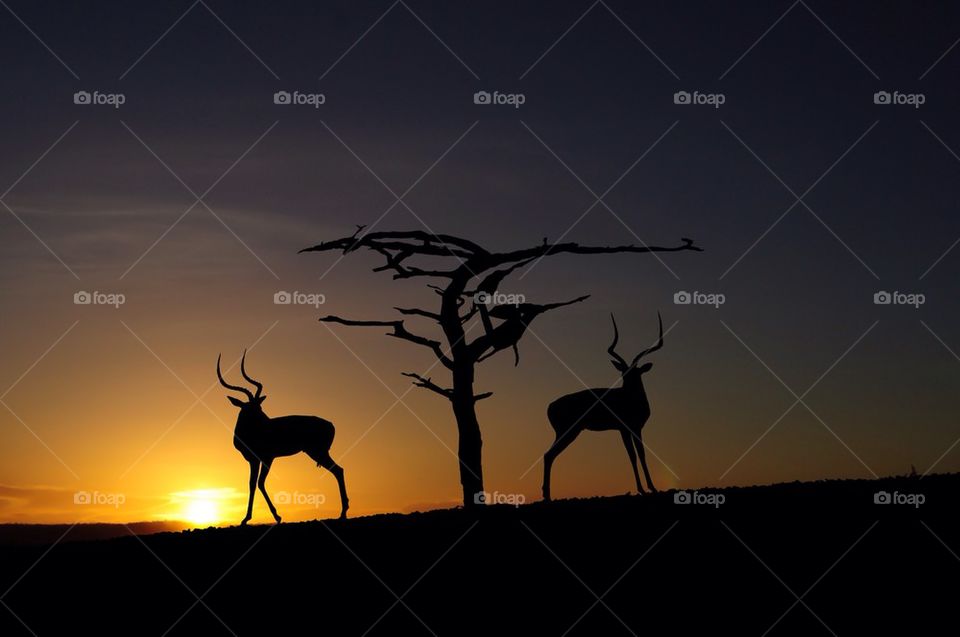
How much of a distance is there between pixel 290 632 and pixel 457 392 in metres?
10.1

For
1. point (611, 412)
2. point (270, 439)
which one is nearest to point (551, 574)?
point (611, 412)

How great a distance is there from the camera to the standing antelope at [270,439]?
82.5 ft

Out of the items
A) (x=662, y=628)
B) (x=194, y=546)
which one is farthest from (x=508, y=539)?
(x=194, y=546)

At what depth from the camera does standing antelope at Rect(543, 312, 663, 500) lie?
78.2 ft

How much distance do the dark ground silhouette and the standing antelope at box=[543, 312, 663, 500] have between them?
7.22 ft

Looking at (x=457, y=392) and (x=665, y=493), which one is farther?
(x=457, y=392)

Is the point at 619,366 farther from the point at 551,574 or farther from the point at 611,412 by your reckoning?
the point at 551,574

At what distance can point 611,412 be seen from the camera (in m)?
24.0

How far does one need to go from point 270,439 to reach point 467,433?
4188mm

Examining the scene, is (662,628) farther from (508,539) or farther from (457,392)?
(457,392)

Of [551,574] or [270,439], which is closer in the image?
[551,574]

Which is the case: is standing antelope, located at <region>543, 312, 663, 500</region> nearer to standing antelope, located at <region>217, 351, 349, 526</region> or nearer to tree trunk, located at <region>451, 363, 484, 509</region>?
tree trunk, located at <region>451, 363, 484, 509</region>

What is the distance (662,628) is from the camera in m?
15.9

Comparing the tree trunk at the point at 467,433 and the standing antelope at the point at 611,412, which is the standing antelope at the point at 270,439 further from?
the standing antelope at the point at 611,412
